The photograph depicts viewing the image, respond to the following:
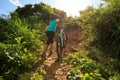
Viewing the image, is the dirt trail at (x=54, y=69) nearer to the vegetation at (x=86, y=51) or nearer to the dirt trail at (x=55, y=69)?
the dirt trail at (x=55, y=69)

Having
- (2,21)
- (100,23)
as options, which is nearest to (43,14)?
(2,21)

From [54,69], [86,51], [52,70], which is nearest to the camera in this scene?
[52,70]

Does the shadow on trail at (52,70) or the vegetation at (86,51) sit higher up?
the vegetation at (86,51)

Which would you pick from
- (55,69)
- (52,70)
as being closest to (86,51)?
(55,69)

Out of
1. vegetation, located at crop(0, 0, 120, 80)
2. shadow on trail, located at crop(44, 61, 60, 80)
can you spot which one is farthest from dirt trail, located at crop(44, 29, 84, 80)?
vegetation, located at crop(0, 0, 120, 80)

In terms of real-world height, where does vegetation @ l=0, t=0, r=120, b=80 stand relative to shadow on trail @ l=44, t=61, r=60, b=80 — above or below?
above

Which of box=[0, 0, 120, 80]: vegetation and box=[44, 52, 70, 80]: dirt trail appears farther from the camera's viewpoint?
box=[44, 52, 70, 80]: dirt trail

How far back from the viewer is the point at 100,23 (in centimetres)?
840

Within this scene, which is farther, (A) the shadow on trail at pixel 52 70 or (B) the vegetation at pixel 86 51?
(A) the shadow on trail at pixel 52 70

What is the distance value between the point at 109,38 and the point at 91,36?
1.10 metres

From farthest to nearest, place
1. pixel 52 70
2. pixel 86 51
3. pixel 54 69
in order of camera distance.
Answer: pixel 86 51
pixel 54 69
pixel 52 70

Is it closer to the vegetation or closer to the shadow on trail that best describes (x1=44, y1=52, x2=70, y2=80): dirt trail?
the shadow on trail

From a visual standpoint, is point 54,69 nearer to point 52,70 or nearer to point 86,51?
point 52,70

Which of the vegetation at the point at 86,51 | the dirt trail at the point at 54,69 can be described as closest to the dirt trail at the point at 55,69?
the dirt trail at the point at 54,69
